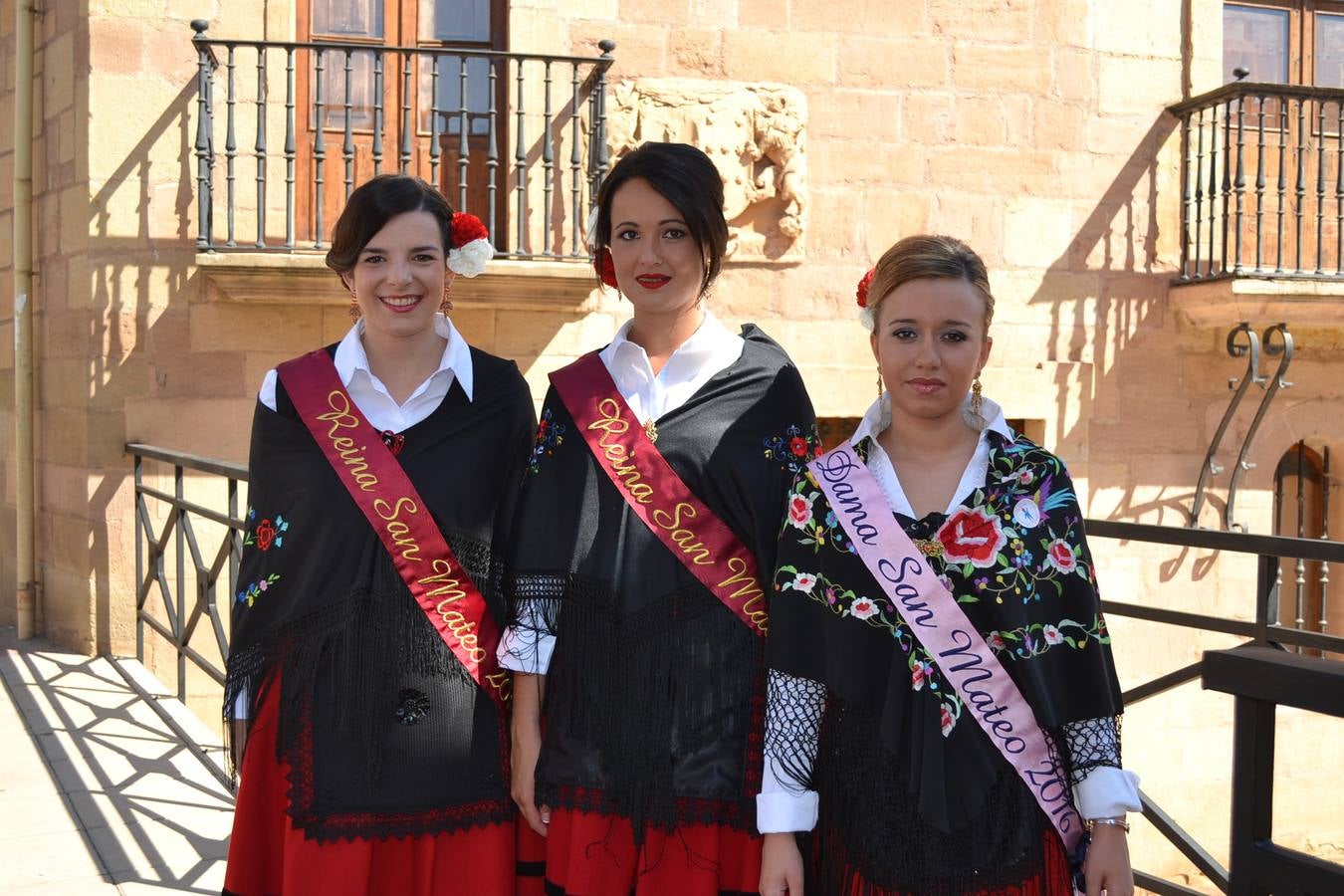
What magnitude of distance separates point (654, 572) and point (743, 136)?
5271 mm

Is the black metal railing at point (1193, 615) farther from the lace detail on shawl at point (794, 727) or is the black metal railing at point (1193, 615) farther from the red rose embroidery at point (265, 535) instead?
the red rose embroidery at point (265, 535)

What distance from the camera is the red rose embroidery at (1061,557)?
1.75m

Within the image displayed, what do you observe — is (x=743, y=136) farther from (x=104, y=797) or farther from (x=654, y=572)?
(x=654, y=572)

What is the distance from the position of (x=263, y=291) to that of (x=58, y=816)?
10.5ft

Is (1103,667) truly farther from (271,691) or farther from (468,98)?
(468,98)

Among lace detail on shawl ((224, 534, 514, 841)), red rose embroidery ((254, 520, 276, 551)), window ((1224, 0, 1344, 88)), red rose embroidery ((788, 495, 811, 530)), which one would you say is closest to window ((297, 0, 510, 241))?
window ((1224, 0, 1344, 88))

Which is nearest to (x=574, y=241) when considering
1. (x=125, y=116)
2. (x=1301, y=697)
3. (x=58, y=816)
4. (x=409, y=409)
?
(x=125, y=116)

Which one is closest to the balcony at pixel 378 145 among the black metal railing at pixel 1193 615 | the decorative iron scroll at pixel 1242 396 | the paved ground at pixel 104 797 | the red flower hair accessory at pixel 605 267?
the black metal railing at pixel 1193 615

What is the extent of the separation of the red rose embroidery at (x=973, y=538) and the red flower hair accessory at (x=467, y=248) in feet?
3.10

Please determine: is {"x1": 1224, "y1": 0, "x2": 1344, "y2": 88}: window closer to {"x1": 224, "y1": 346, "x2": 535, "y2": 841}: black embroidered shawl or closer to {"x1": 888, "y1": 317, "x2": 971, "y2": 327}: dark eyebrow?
{"x1": 888, "y1": 317, "x2": 971, "y2": 327}: dark eyebrow

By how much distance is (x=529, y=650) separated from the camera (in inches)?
80.0

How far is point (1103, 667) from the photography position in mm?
1734

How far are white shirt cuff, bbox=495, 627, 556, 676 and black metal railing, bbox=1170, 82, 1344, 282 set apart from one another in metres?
5.82

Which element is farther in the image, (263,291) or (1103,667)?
(263,291)
